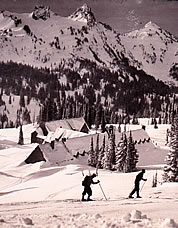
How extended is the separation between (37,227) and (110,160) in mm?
50037

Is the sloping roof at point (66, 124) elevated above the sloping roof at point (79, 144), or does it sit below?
A: above

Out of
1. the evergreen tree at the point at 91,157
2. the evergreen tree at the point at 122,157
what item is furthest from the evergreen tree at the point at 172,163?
the evergreen tree at the point at 91,157

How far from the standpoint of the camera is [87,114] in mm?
152250

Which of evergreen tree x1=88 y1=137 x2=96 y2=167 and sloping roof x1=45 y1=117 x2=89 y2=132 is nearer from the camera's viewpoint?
evergreen tree x1=88 y1=137 x2=96 y2=167

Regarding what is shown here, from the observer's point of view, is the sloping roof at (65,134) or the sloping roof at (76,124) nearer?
the sloping roof at (65,134)

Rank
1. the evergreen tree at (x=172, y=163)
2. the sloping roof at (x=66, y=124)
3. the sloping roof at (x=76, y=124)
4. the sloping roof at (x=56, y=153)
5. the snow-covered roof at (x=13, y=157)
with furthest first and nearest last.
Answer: the sloping roof at (x=76, y=124), the sloping roof at (x=66, y=124), the sloping roof at (x=56, y=153), the snow-covered roof at (x=13, y=157), the evergreen tree at (x=172, y=163)

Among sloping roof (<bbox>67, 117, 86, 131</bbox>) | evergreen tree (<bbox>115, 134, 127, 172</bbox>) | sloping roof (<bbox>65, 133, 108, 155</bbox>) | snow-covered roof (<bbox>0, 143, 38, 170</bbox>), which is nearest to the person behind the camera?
snow-covered roof (<bbox>0, 143, 38, 170</bbox>)

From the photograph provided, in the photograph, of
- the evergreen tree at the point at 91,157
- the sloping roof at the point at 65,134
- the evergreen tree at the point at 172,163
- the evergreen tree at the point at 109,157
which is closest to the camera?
the evergreen tree at the point at 172,163

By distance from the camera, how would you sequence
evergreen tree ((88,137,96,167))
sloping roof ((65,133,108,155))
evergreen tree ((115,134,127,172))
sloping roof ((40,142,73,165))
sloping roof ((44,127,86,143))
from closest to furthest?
1. sloping roof ((40,142,73,165))
2. evergreen tree ((115,134,127,172))
3. evergreen tree ((88,137,96,167))
4. sloping roof ((65,133,108,155))
5. sloping roof ((44,127,86,143))

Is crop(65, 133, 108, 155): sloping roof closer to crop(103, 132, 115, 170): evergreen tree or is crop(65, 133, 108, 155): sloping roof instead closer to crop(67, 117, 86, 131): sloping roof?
crop(103, 132, 115, 170): evergreen tree

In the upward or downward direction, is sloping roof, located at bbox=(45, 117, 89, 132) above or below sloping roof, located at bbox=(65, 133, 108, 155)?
above

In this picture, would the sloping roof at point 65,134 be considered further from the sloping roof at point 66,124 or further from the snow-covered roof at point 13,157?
the snow-covered roof at point 13,157

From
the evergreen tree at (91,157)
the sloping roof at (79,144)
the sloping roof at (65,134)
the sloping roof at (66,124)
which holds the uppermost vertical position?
the sloping roof at (66,124)

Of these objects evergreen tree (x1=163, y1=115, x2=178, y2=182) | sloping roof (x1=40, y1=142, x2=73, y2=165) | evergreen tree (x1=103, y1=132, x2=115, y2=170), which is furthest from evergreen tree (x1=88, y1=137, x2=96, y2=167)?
evergreen tree (x1=163, y1=115, x2=178, y2=182)
